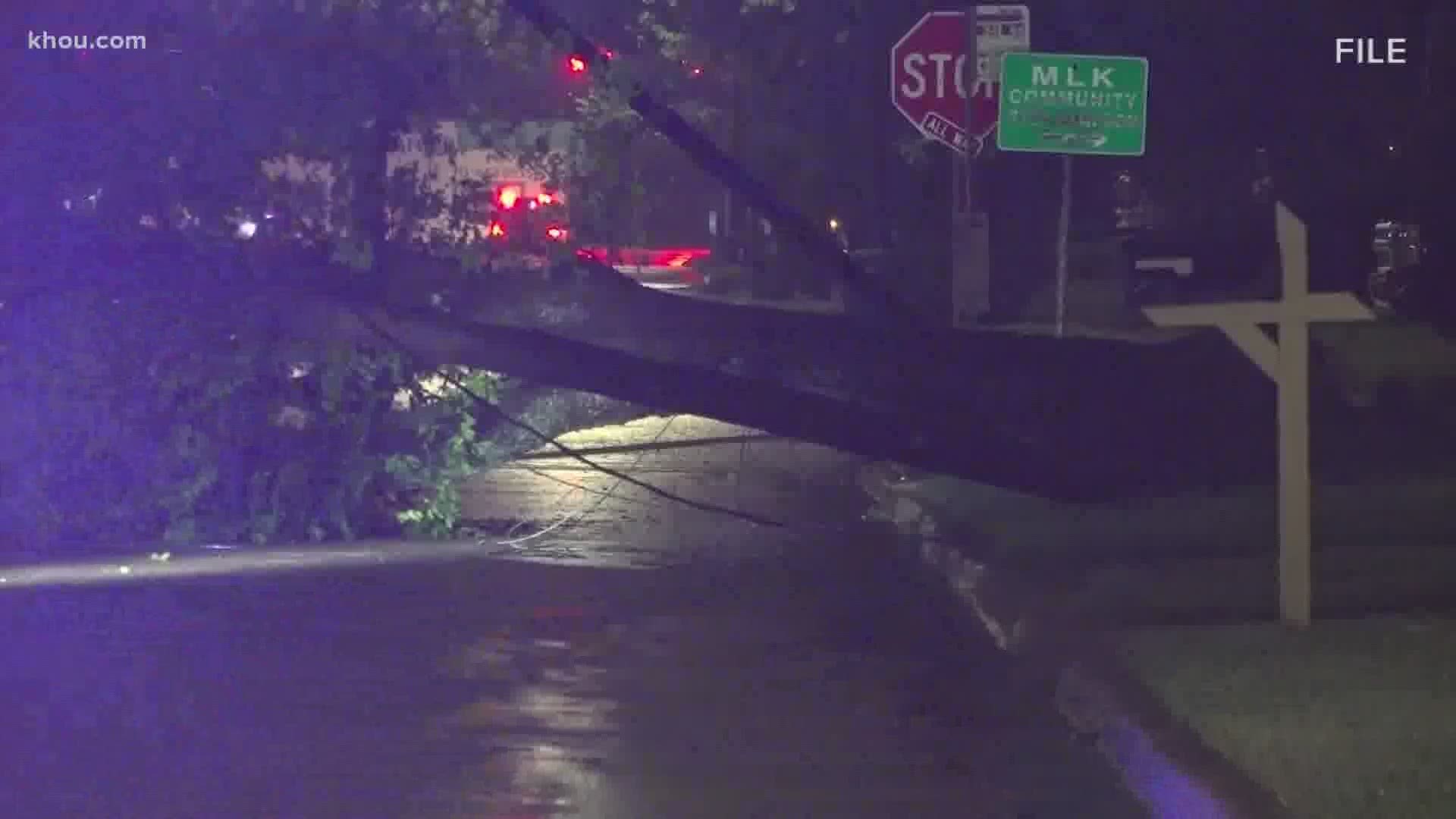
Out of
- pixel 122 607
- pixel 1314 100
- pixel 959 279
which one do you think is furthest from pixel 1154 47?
pixel 122 607

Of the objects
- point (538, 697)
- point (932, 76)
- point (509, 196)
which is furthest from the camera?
point (932, 76)

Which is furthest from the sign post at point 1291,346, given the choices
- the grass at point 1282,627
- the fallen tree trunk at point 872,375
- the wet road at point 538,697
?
the fallen tree trunk at point 872,375

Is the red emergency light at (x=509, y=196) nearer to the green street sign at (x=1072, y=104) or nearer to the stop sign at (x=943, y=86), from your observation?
the green street sign at (x=1072, y=104)

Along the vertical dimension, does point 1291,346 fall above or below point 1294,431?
above

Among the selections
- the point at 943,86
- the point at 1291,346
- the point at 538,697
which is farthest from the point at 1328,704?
the point at 943,86

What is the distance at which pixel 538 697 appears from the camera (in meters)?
9.77

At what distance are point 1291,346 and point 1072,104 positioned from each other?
6.21m

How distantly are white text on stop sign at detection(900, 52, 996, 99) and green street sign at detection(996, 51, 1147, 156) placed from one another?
4.88 feet

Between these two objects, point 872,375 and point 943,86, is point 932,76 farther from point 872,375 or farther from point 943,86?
point 872,375

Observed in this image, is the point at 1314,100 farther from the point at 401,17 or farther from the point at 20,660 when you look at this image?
the point at 20,660

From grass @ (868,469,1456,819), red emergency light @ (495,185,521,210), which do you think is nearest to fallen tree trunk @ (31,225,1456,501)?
grass @ (868,469,1456,819)

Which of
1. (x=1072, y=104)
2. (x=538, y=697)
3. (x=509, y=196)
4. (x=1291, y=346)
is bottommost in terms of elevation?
(x=538, y=697)

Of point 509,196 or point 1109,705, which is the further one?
point 509,196

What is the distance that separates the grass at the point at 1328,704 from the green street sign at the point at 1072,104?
631cm
